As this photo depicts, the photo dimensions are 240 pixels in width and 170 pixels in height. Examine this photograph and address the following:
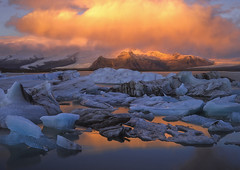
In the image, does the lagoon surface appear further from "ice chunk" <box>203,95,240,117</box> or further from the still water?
"ice chunk" <box>203,95,240,117</box>

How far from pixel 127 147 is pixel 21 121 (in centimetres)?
155

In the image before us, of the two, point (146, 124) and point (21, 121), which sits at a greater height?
point (21, 121)

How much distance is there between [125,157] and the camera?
2592 mm

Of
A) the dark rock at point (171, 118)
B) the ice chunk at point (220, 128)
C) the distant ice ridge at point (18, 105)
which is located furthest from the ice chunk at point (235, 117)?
the distant ice ridge at point (18, 105)

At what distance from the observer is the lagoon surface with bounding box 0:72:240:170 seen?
2350 millimetres

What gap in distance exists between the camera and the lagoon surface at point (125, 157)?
235 cm

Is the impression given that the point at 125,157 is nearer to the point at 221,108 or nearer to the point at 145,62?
the point at 221,108

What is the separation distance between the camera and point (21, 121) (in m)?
3.07

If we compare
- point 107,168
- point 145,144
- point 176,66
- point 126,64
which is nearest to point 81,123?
point 145,144

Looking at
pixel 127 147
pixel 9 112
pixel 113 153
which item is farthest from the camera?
pixel 9 112

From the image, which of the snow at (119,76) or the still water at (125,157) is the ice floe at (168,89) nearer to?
the still water at (125,157)

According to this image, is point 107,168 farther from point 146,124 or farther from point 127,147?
point 146,124

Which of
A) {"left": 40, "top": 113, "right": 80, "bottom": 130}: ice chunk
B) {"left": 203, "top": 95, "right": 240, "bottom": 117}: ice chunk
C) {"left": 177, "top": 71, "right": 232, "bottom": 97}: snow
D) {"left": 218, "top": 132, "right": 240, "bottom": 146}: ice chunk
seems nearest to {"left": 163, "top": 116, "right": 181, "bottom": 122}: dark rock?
{"left": 203, "top": 95, "right": 240, "bottom": 117}: ice chunk

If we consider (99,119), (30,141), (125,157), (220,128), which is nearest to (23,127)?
(30,141)
